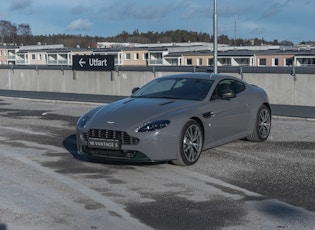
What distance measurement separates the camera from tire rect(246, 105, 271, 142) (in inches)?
383

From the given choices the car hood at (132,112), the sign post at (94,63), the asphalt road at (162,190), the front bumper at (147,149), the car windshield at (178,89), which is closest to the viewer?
the asphalt road at (162,190)

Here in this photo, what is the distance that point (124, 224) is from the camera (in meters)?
5.11

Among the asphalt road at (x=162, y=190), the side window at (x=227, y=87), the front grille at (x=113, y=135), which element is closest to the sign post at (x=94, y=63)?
the asphalt road at (x=162, y=190)

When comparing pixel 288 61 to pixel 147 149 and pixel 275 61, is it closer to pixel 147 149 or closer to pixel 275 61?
pixel 275 61

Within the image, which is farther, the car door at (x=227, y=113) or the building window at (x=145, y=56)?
the building window at (x=145, y=56)

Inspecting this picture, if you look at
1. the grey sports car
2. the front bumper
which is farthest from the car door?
the front bumper

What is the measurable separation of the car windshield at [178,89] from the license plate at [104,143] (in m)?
1.56

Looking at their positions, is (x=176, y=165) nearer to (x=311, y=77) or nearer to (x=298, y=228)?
(x=298, y=228)

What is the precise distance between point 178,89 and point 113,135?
181 centimetres

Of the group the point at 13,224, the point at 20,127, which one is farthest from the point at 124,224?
the point at 20,127

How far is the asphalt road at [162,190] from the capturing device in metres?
5.23

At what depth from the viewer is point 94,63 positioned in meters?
21.8

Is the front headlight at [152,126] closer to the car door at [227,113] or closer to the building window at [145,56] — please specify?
the car door at [227,113]

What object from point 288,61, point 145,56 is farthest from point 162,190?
point 145,56
